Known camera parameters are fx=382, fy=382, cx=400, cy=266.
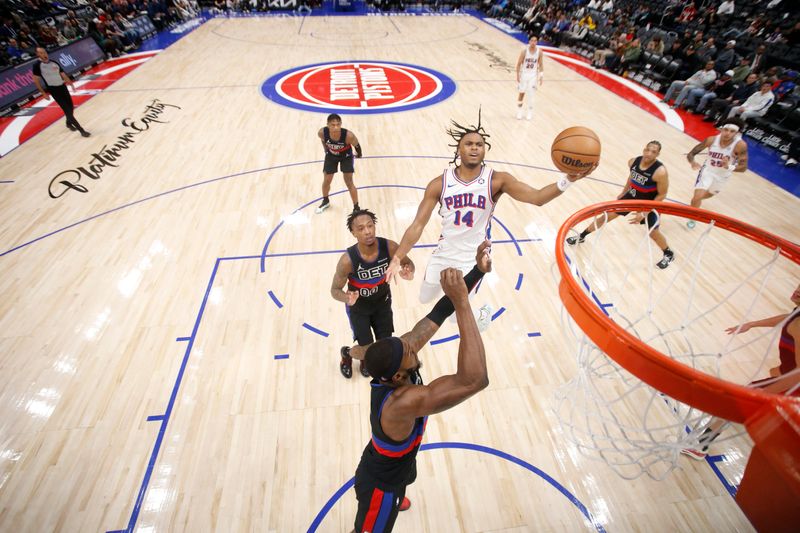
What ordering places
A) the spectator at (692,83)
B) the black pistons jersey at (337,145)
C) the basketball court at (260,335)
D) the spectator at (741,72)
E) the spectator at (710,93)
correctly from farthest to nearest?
the spectator at (692,83), the spectator at (710,93), the spectator at (741,72), the black pistons jersey at (337,145), the basketball court at (260,335)

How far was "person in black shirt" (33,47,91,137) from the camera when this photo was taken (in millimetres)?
7790

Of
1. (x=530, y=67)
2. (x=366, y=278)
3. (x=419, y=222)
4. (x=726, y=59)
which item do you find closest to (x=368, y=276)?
(x=366, y=278)

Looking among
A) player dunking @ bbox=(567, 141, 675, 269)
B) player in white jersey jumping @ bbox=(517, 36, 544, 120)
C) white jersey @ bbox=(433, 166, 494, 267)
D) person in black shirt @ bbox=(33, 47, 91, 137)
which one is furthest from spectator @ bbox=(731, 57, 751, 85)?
person in black shirt @ bbox=(33, 47, 91, 137)

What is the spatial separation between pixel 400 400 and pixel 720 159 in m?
6.40

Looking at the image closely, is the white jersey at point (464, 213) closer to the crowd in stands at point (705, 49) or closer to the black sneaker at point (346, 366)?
the black sneaker at point (346, 366)

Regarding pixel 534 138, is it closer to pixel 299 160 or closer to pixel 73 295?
pixel 299 160

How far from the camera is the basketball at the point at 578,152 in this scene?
288cm

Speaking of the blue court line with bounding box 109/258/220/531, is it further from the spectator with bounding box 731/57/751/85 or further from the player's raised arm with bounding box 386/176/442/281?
the spectator with bounding box 731/57/751/85

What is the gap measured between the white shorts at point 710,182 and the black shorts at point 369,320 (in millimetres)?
5616

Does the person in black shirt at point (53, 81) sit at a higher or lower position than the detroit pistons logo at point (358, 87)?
higher

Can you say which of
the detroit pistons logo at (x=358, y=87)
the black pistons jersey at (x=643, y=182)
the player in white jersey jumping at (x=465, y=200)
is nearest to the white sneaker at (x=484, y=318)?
the player in white jersey jumping at (x=465, y=200)

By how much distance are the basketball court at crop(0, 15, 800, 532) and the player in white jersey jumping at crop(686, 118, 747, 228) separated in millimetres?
711

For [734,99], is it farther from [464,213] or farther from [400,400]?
[400,400]

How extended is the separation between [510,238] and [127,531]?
17.5 feet
